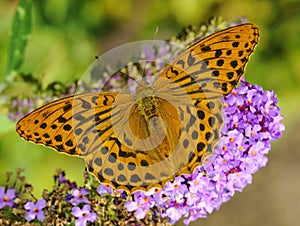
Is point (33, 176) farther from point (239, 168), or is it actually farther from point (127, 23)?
point (239, 168)

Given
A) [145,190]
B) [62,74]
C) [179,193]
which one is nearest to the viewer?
[145,190]

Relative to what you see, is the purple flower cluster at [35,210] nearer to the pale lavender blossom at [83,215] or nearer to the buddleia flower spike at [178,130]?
the pale lavender blossom at [83,215]

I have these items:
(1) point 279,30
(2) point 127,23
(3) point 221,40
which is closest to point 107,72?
(3) point 221,40

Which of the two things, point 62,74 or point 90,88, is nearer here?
point 90,88

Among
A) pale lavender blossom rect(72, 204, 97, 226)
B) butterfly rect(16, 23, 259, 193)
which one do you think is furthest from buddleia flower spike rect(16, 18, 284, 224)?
pale lavender blossom rect(72, 204, 97, 226)

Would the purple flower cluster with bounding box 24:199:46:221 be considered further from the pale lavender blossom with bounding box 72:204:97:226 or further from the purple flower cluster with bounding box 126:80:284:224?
the purple flower cluster with bounding box 126:80:284:224

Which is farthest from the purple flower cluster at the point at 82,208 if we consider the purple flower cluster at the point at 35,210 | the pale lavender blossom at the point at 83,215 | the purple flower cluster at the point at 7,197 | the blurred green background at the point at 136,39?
the blurred green background at the point at 136,39
